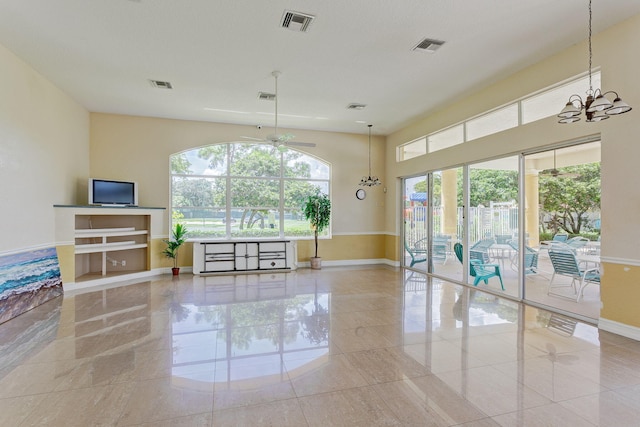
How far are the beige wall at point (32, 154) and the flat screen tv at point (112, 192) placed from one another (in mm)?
413

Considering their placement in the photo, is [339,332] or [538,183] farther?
[538,183]

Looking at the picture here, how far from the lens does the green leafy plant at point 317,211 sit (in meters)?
8.06

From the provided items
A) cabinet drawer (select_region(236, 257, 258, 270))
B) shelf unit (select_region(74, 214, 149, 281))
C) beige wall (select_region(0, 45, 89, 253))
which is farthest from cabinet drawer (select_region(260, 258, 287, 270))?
beige wall (select_region(0, 45, 89, 253))

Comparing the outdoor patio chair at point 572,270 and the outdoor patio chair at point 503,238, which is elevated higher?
the outdoor patio chair at point 503,238

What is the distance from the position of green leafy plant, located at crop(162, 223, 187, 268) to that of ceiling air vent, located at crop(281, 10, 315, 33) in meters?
5.11

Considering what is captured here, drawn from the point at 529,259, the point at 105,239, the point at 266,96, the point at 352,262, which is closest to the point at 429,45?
the point at 266,96

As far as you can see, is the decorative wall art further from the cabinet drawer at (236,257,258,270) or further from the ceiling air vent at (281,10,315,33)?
the ceiling air vent at (281,10,315,33)

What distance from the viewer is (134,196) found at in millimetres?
6895

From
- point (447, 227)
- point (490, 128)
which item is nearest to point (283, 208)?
point (447, 227)

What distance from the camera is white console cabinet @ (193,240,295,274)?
7.37 m

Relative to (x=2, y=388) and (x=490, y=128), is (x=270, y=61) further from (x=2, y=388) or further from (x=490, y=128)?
(x=2, y=388)

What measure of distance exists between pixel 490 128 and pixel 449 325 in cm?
354

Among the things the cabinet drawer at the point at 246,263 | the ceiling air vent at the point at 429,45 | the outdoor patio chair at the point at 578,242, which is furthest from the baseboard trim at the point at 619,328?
the cabinet drawer at the point at 246,263

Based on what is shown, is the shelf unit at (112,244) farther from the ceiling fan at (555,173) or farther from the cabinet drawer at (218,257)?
the ceiling fan at (555,173)
